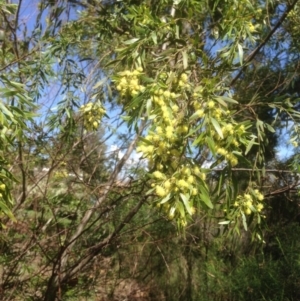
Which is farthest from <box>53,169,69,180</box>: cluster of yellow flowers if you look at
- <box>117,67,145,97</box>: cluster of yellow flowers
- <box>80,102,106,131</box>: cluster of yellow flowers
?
<box>117,67,145,97</box>: cluster of yellow flowers

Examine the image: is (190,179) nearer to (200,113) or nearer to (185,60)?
(200,113)

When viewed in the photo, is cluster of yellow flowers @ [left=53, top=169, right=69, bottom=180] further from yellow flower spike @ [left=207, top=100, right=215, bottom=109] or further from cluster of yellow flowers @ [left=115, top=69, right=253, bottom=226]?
yellow flower spike @ [left=207, top=100, right=215, bottom=109]

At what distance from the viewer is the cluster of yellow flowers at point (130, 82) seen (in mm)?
1602

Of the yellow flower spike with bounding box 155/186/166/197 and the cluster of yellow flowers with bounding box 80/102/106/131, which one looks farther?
the cluster of yellow flowers with bounding box 80/102/106/131

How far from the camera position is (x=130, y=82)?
1.62 metres

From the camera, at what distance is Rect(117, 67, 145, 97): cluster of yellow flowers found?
63.1 inches

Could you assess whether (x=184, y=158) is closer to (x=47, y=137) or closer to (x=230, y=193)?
(x=230, y=193)

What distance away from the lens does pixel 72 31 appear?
3084 millimetres

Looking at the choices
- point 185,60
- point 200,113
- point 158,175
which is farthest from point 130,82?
point 158,175

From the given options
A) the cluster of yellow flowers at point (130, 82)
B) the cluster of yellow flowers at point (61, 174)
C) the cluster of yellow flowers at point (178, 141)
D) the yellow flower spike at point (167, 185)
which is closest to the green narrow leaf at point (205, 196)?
the cluster of yellow flowers at point (178, 141)

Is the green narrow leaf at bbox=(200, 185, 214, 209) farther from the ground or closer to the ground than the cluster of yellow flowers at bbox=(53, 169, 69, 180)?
closer to the ground

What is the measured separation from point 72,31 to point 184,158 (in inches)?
82.8

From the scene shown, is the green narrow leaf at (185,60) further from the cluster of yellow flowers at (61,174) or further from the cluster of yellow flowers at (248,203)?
the cluster of yellow flowers at (61,174)

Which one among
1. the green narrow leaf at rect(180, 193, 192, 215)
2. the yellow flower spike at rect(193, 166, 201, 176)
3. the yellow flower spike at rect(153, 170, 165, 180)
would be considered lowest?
the green narrow leaf at rect(180, 193, 192, 215)
